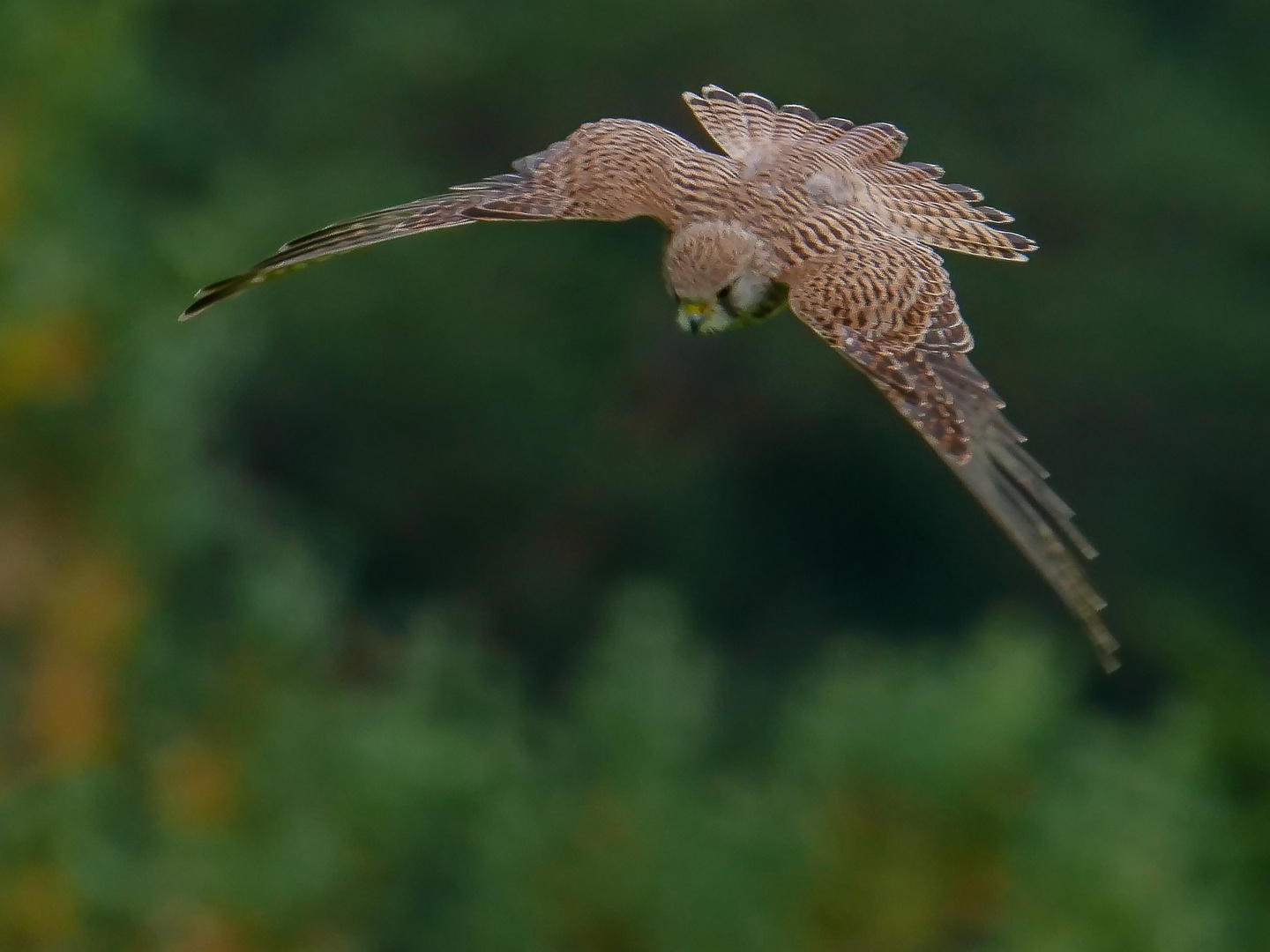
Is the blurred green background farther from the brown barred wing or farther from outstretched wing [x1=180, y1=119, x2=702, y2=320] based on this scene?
the brown barred wing

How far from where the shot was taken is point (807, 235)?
6.24m

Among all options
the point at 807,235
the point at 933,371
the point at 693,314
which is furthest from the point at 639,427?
the point at 933,371

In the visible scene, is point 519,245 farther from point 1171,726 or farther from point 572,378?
point 1171,726

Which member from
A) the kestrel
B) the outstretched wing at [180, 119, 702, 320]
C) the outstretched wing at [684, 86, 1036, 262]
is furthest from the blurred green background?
the outstretched wing at [180, 119, 702, 320]

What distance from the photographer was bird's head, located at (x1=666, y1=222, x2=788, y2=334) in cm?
603

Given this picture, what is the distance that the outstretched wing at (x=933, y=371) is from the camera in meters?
5.02

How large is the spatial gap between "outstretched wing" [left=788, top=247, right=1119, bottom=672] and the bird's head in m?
0.10

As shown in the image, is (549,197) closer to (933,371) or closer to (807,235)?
(807,235)

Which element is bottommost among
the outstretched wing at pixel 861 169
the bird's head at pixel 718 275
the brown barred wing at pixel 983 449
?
the brown barred wing at pixel 983 449

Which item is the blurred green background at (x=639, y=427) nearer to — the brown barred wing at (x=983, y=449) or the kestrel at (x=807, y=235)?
the kestrel at (x=807, y=235)

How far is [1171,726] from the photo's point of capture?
48.0 ft

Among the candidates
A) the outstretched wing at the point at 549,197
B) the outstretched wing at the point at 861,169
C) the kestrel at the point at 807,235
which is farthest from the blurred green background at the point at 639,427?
the outstretched wing at the point at 549,197

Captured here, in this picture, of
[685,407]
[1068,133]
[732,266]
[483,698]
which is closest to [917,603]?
[685,407]

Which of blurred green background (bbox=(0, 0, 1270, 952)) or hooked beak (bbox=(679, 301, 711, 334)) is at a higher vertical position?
blurred green background (bbox=(0, 0, 1270, 952))
